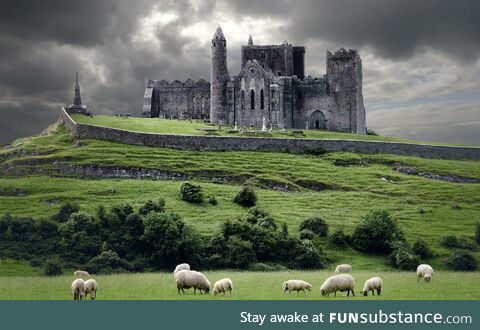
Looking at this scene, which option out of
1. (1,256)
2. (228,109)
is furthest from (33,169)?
(228,109)

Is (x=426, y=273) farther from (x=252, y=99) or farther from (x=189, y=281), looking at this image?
(x=252, y=99)

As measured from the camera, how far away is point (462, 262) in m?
71.2

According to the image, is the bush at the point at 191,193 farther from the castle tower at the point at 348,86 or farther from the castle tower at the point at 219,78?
the castle tower at the point at 348,86

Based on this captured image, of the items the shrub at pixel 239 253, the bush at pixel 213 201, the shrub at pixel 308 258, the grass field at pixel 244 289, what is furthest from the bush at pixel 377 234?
the grass field at pixel 244 289

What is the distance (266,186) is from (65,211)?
28.2 m

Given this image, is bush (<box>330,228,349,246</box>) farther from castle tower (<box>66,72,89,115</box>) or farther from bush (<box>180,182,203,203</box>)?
castle tower (<box>66,72,89,115</box>)

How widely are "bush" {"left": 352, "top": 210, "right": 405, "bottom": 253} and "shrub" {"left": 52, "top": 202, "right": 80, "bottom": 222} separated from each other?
28.9 metres

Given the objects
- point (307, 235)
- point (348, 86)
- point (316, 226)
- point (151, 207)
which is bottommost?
point (307, 235)

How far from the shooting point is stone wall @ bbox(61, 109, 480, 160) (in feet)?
363

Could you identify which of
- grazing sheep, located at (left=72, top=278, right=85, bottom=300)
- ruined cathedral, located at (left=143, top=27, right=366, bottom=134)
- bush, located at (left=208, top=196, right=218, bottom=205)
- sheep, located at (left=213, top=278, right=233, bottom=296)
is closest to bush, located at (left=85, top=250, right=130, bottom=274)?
bush, located at (left=208, top=196, right=218, bottom=205)

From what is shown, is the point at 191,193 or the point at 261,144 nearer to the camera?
the point at 191,193

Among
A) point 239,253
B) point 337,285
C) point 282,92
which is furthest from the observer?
point 282,92

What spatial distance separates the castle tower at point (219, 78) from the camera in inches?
5497

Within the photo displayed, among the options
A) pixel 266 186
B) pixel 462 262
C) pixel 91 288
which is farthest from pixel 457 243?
pixel 91 288
